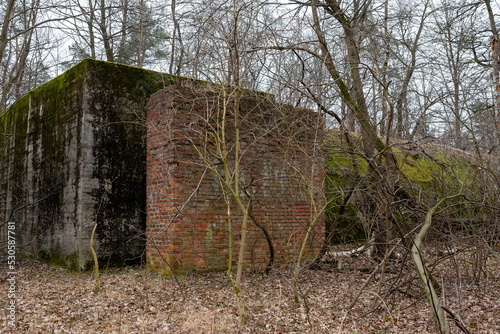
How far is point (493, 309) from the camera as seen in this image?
4.91m

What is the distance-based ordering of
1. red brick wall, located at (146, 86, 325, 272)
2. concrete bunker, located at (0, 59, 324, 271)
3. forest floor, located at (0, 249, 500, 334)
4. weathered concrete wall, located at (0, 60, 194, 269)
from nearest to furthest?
forest floor, located at (0, 249, 500, 334) → red brick wall, located at (146, 86, 325, 272) → concrete bunker, located at (0, 59, 324, 271) → weathered concrete wall, located at (0, 60, 194, 269)

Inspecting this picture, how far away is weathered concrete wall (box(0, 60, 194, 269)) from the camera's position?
A: 22.0 feet

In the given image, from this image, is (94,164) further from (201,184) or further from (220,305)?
(220,305)

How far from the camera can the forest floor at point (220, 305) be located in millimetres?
4312

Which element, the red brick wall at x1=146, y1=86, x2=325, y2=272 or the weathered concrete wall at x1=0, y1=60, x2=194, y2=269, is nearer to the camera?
the red brick wall at x1=146, y1=86, x2=325, y2=272

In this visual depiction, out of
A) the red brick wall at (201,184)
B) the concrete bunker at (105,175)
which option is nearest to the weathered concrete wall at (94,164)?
the concrete bunker at (105,175)

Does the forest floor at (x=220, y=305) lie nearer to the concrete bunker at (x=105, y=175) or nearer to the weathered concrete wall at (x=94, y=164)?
the concrete bunker at (x=105, y=175)

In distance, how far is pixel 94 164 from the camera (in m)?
6.74

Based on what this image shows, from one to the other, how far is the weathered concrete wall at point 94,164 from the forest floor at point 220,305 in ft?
2.13

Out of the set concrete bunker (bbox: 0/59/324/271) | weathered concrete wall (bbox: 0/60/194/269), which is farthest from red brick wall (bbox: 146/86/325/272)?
weathered concrete wall (bbox: 0/60/194/269)

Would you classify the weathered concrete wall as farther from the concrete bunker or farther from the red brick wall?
the red brick wall

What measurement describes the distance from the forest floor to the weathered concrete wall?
65 centimetres

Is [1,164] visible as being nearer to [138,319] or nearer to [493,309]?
[138,319]

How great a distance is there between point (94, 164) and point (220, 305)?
329 cm
